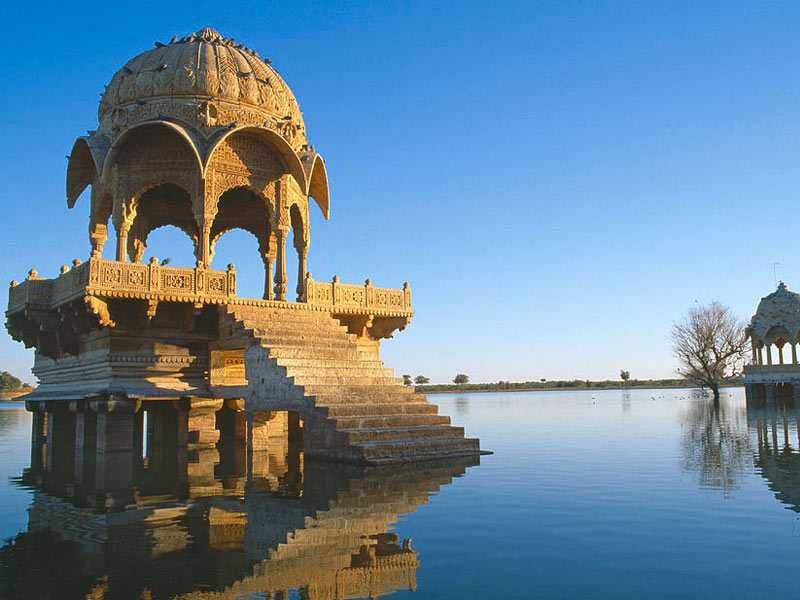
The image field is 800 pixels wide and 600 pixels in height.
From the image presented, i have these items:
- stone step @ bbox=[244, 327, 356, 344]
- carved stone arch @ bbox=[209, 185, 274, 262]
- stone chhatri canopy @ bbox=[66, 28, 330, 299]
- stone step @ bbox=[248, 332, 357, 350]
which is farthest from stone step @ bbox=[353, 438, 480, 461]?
carved stone arch @ bbox=[209, 185, 274, 262]

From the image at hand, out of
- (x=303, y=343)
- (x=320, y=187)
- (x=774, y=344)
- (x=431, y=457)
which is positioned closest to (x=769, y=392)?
(x=774, y=344)

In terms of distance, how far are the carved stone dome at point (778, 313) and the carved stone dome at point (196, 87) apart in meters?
33.8

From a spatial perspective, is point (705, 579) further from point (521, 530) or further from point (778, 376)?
point (778, 376)

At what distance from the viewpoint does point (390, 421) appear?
499 inches

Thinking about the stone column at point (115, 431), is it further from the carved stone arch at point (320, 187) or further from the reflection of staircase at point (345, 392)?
the carved stone arch at point (320, 187)

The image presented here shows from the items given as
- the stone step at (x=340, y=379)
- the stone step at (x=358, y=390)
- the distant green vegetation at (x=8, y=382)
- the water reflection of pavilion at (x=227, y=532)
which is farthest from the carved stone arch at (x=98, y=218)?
the distant green vegetation at (x=8, y=382)

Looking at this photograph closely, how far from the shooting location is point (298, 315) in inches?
670

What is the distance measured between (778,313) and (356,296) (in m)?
33.1

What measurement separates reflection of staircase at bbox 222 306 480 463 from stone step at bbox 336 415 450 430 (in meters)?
0.02

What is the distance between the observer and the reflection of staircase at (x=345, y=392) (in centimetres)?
1200

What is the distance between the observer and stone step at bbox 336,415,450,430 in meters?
12.2

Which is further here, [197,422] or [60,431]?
[60,431]

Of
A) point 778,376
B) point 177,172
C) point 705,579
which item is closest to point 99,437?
point 177,172

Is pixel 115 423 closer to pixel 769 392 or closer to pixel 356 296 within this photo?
pixel 356 296
